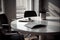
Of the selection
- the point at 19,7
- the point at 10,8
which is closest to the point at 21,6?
the point at 19,7

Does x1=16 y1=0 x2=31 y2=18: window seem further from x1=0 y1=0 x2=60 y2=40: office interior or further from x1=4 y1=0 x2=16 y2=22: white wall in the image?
x1=4 y1=0 x2=16 y2=22: white wall

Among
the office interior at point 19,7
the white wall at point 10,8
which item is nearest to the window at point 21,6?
the office interior at point 19,7

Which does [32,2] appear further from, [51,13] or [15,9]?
[51,13]

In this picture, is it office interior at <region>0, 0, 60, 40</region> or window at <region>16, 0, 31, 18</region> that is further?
window at <region>16, 0, 31, 18</region>

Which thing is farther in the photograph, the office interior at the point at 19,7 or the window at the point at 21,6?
the window at the point at 21,6

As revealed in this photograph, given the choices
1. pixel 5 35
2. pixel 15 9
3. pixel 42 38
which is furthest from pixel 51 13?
pixel 5 35

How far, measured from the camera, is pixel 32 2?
432 cm

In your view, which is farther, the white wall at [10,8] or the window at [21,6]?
the window at [21,6]

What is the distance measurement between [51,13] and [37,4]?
1.20m

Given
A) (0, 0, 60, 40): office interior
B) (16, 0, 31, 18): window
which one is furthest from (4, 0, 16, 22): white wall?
(16, 0, 31, 18): window

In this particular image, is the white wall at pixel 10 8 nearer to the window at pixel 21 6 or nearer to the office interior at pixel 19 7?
the office interior at pixel 19 7

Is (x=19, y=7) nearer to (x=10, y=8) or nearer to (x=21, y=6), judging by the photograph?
(x=21, y=6)

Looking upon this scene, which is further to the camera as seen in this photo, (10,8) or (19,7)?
(19,7)

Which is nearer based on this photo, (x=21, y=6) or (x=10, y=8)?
(x=10, y=8)
